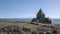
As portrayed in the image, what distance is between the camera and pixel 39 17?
1933 inches

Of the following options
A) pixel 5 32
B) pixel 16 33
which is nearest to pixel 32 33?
pixel 16 33

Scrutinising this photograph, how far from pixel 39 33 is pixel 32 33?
1.15 metres

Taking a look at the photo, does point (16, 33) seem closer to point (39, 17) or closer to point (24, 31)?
point (24, 31)

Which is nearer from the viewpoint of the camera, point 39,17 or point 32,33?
point 32,33

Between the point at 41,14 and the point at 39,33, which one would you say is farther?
the point at 41,14

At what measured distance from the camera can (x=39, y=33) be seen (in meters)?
22.8

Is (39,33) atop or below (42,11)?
below

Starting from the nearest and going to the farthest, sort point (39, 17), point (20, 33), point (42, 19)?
1. point (20, 33)
2. point (42, 19)
3. point (39, 17)

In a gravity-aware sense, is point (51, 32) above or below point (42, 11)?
below

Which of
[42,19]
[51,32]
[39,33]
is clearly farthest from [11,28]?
[42,19]

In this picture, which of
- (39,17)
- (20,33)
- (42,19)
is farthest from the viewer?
(39,17)

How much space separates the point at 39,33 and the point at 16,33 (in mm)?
3728

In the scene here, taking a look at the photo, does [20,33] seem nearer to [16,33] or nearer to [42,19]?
[16,33]

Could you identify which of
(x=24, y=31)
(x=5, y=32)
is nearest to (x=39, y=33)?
(x=24, y=31)
